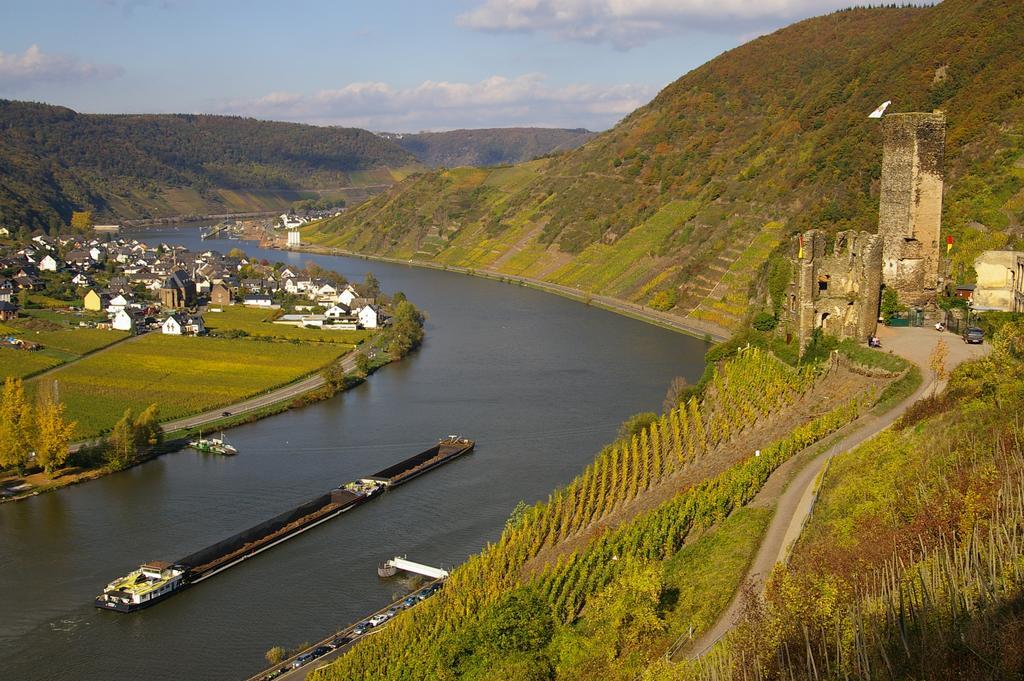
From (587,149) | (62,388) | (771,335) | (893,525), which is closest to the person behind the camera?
(893,525)

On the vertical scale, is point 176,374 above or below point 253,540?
above

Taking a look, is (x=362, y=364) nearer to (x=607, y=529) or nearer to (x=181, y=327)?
(x=181, y=327)

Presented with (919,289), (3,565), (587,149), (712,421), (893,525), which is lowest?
(3,565)

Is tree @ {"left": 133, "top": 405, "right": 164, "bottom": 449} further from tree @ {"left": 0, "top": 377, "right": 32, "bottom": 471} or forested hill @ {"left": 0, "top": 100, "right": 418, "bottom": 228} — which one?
forested hill @ {"left": 0, "top": 100, "right": 418, "bottom": 228}

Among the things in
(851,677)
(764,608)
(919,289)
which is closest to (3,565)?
(764,608)

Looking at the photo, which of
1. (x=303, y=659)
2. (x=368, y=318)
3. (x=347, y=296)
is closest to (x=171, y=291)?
(x=347, y=296)

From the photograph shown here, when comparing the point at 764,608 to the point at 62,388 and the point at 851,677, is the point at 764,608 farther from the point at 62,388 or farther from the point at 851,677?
the point at 62,388

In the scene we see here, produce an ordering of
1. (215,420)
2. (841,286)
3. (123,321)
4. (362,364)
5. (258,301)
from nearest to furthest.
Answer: (841,286) → (215,420) → (362,364) → (123,321) → (258,301)
